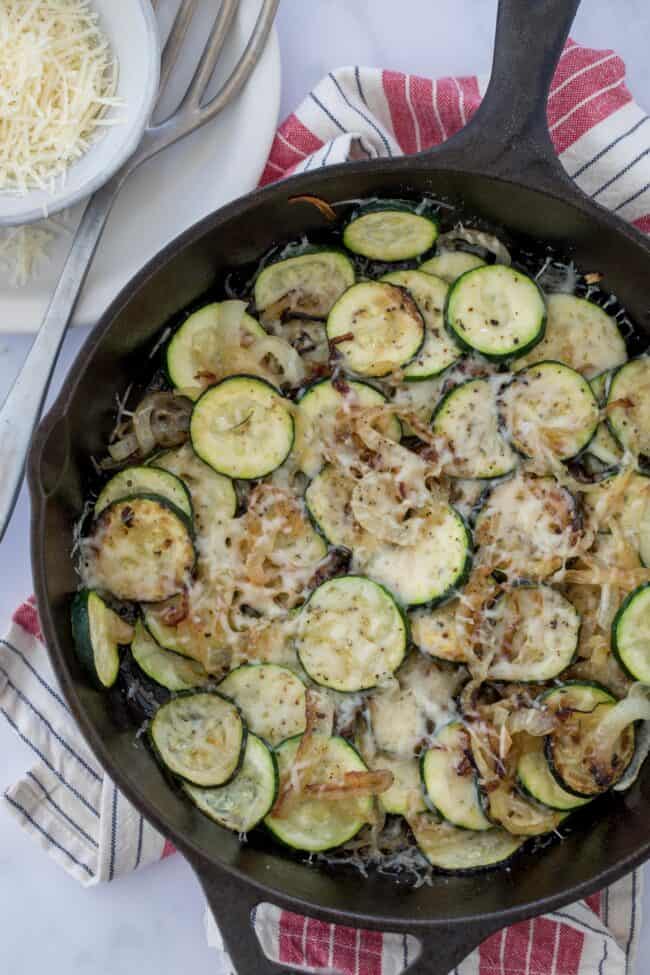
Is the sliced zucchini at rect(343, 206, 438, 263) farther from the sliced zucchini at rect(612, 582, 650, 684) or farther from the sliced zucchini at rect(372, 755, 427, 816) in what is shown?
the sliced zucchini at rect(372, 755, 427, 816)

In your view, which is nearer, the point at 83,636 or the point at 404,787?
the point at 83,636

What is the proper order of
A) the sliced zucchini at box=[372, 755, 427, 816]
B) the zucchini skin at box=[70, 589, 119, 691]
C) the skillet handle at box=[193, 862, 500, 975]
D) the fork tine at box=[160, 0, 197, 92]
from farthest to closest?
the fork tine at box=[160, 0, 197, 92] < the sliced zucchini at box=[372, 755, 427, 816] < the zucchini skin at box=[70, 589, 119, 691] < the skillet handle at box=[193, 862, 500, 975]

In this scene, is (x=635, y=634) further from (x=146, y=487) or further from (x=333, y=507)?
(x=146, y=487)

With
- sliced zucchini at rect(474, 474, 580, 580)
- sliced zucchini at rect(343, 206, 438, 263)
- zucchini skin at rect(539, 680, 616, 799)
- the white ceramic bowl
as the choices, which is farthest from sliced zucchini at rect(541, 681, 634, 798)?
the white ceramic bowl

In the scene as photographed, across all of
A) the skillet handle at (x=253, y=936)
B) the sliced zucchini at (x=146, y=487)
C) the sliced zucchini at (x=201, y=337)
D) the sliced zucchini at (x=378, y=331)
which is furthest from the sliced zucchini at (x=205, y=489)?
the skillet handle at (x=253, y=936)

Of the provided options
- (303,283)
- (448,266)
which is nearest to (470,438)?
(448,266)

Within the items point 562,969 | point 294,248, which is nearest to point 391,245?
point 294,248

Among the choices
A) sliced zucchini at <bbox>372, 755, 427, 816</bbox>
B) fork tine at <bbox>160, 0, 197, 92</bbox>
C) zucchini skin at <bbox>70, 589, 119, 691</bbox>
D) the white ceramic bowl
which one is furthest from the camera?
fork tine at <bbox>160, 0, 197, 92</bbox>
